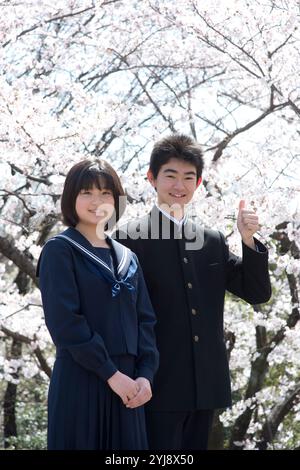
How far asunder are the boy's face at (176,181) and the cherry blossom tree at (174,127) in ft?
4.35

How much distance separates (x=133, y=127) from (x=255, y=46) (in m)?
1.24

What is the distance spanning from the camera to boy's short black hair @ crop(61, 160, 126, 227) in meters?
2.80

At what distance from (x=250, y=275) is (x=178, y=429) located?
1.97 feet

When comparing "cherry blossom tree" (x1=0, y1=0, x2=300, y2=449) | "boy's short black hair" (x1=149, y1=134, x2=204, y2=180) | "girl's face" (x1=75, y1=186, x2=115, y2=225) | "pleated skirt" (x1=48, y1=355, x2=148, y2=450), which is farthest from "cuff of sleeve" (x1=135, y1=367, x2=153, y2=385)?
"cherry blossom tree" (x1=0, y1=0, x2=300, y2=449)

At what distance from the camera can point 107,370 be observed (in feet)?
8.50

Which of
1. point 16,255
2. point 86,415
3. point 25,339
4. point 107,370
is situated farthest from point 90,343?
point 25,339

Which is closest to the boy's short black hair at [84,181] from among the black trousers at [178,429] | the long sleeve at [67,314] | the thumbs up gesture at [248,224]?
the long sleeve at [67,314]

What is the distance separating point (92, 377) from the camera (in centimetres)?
264

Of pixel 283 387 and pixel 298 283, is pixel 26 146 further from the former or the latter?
pixel 283 387

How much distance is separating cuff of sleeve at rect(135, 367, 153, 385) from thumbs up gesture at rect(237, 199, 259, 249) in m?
0.62

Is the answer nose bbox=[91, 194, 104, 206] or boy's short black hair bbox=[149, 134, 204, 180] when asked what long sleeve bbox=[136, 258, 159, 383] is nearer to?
nose bbox=[91, 194, 104, 206]

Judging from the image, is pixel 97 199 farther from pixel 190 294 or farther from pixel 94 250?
pixel 190 294

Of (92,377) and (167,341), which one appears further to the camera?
(167,341)
